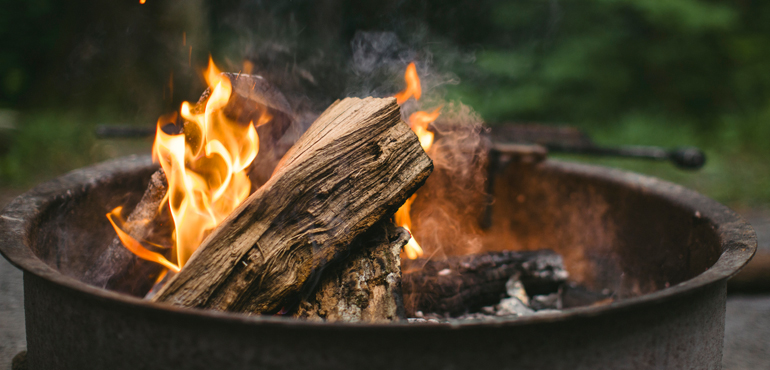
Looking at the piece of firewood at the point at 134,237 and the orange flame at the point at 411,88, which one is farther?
the orange flame at the point at 411,88

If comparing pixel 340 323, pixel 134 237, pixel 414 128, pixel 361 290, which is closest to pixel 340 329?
pixel 340 323

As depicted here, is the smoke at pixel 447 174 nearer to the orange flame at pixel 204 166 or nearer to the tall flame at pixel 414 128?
the tall flame at pixel 414 128

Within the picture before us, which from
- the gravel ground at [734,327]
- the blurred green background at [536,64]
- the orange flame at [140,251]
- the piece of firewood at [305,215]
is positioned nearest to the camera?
the piece of firewood at [305,215]

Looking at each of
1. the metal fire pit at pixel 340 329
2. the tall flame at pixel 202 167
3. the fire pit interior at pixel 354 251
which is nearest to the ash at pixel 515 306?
the fire pit interior at pixel 354 251

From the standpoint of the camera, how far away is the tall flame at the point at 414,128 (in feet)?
6.23

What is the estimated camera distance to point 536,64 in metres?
6.02

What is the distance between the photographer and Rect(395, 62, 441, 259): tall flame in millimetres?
1900

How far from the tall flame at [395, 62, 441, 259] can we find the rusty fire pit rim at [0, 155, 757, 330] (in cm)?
74

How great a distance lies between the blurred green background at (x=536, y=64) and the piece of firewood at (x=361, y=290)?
14.2 ft

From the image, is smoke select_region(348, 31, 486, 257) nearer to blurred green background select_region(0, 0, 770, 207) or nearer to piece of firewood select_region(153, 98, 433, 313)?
piece of firewood select_region(153, 98, 433, 313)

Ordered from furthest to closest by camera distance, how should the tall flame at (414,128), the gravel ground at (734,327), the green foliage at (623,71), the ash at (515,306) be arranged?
the green foliage at (623,71)
the gravel ground at (734,327)
the tall flame at (414,128)
the ash at (515,306)

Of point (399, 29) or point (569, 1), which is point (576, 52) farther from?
point (399, 29)

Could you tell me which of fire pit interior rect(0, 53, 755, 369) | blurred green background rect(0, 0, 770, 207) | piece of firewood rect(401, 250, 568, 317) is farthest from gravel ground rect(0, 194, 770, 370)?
blurred green background rect(0, 0, 770, 207)

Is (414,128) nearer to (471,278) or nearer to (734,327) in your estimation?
(471,278)
